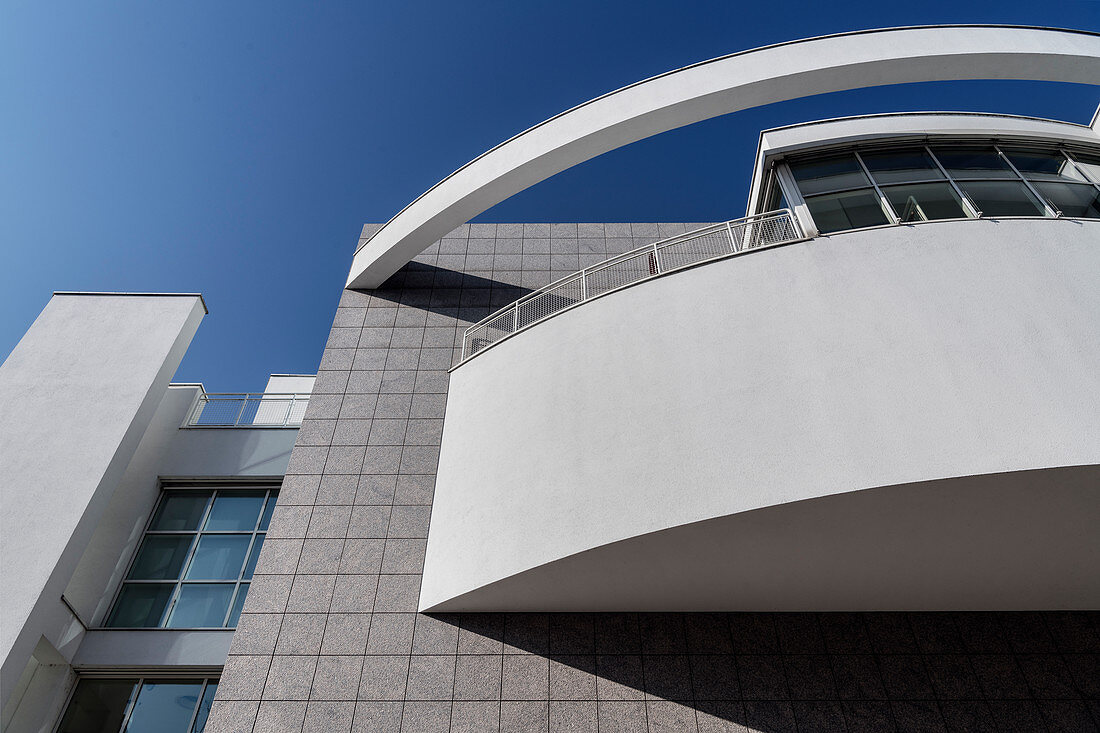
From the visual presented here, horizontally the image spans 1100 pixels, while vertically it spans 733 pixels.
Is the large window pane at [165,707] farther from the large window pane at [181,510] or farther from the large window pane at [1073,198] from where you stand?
the large window pane at [1073,198]

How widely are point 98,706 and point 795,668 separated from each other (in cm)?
1162

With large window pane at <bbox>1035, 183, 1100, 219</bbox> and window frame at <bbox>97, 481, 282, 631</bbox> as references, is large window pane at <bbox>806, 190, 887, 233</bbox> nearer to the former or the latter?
large window pane at <bbox>1035, 183, 1100, 219</bbox>

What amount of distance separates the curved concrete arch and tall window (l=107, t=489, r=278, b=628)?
24.6ft

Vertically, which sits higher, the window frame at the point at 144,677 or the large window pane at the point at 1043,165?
the large window pane at the point at 1043,165

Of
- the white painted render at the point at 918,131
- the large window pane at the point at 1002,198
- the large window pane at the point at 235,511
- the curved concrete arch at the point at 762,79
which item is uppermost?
the curved concrete arch at the point at 762,79

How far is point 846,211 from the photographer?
9.49 meters

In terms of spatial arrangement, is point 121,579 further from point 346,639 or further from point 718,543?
point 718,543

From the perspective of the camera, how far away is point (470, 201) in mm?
12984

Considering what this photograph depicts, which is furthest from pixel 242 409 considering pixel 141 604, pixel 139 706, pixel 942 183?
pixel 942 183

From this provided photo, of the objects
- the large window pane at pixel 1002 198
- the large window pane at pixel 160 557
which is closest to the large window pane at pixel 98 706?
the large window pane at pixel 160 557

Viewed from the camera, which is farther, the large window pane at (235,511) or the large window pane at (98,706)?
the large window pane at (235,511)

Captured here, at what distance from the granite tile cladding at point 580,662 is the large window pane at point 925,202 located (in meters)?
6.09

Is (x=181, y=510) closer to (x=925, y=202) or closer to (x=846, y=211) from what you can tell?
(x=846, y=211)

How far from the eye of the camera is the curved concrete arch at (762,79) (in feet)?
35.2
